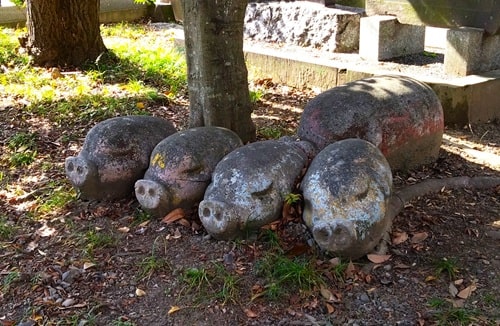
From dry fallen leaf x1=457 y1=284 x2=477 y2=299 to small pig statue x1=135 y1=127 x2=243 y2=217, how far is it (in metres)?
1.65

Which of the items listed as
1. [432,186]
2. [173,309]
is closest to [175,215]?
[173,309]

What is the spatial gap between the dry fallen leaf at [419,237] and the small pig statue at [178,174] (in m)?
1.31

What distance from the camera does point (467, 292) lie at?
3443 millimetres

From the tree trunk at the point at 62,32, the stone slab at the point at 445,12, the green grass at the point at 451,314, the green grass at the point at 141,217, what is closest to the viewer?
the green grass at the point at 451,314

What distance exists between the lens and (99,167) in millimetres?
4391

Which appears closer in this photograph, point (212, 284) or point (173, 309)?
point (173, 309)

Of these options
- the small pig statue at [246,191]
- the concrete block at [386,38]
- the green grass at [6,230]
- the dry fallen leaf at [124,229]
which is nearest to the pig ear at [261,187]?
the small pig statue at [246,191]

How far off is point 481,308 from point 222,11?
2.63 metres

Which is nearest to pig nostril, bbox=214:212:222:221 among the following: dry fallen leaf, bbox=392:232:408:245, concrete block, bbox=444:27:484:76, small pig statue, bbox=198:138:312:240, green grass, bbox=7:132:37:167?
small pig statue, bbox=198:138:312:240

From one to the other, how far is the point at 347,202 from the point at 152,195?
1.25 meters

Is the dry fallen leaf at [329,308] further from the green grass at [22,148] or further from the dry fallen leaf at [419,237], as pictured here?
the green grass at [22,148]

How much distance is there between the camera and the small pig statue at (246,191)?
12.3 feet

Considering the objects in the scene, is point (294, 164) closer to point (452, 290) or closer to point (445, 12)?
point (452, 290)

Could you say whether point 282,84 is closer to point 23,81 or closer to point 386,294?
point 23,81
